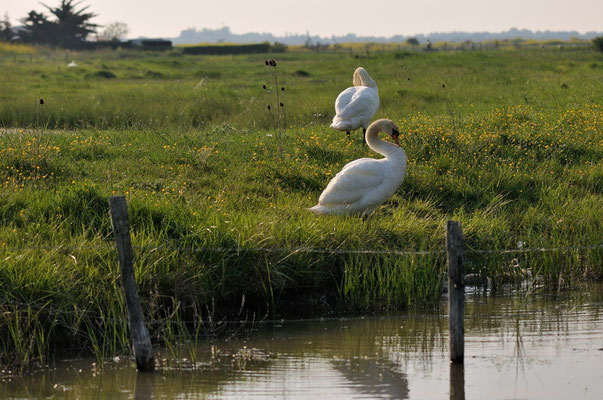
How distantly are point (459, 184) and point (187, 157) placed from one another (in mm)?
4018

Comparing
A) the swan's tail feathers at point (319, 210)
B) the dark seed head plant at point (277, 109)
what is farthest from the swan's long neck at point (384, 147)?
the dark seed head plant at point (277, 109)

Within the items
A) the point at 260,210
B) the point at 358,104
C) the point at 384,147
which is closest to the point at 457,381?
the point at 260,210

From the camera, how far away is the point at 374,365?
856 centimetres

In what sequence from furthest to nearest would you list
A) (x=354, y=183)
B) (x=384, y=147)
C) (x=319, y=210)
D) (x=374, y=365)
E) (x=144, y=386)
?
1. (x=384, y=147)
2. (x=319, y=210)
3. (x=354, y=183)
4. (x=374, y=365)
5. (x=144, y=386)

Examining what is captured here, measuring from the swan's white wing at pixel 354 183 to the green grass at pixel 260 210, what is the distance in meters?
0.37

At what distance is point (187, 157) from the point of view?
1459cm

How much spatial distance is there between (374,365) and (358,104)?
27.0ft

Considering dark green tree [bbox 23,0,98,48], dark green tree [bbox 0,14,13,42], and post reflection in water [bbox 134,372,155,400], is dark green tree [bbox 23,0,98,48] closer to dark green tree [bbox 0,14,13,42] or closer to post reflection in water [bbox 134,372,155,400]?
dark green tree [bbox 0,14,13,42]

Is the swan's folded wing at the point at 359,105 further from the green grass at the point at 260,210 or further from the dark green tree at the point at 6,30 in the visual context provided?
the dark green tree at the point at 6,30

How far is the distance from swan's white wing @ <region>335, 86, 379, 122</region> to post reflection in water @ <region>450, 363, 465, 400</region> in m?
8.37

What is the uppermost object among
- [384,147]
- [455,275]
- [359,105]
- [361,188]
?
[359,105]

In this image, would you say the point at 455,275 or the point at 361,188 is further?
the point at 361,188

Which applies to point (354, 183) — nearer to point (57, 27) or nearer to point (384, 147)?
point (384, 147)

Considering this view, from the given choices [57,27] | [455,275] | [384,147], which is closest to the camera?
[455,275]
